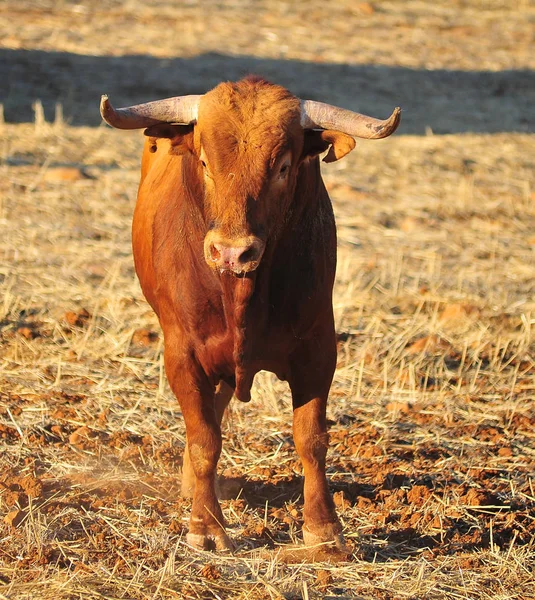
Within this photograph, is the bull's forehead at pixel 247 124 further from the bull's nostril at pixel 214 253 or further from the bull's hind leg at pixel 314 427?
the bull's hind leg at pixel 314 427

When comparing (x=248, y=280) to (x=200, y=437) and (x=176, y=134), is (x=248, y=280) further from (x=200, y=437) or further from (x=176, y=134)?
(x=200, y=437)

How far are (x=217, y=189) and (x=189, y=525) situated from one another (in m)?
1.60

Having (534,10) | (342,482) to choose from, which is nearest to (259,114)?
(342,482)

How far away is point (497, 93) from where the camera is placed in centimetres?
1664

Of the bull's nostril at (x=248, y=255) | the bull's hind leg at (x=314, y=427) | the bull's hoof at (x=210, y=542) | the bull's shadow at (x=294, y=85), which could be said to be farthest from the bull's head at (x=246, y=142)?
the bull's shadow at (x=294, y=85)

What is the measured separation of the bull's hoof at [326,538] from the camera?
513cm

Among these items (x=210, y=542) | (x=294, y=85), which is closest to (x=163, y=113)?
(x=210, y=542)

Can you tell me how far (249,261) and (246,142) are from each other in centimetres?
52

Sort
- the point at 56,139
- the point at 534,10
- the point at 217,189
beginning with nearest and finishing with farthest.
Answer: the point at 217,189
the point at 56,139
the point at 534,10

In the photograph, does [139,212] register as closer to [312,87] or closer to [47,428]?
[47,428]

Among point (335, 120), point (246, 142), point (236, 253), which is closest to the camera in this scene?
point (236, 253)

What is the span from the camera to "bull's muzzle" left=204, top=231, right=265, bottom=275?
440 cm

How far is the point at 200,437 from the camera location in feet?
17.2

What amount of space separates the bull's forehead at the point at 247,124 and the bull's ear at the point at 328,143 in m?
0.11
